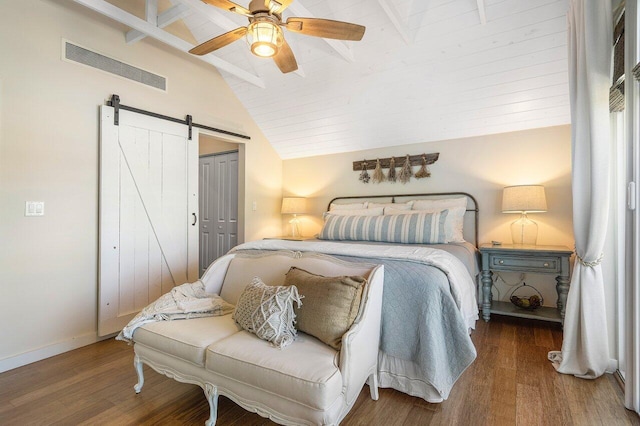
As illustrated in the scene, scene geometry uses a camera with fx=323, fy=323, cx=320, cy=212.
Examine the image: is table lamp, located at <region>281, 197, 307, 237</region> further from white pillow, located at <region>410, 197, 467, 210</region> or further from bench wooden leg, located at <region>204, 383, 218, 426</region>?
bench wooden leg, located at <region>204, 383, 218, 426</region>

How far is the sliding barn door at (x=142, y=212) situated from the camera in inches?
111

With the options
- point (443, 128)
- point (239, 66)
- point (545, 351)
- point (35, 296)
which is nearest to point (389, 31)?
point (443, 128)

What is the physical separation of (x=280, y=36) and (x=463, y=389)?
2374mm

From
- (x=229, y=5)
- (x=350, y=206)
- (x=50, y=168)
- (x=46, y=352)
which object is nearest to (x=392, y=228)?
(x=350, y=206)

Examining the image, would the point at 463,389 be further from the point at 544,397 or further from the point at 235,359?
the point at 235,359

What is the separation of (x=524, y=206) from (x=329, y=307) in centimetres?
239

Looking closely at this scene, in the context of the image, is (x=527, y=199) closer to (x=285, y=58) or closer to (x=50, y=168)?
(x=285, y=58)


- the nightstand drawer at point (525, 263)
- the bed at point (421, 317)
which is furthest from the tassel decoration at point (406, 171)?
the bed at point (421, 317)

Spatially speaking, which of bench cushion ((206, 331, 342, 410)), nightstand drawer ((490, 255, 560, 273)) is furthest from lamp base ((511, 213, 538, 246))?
bench cushion ((206, 331, 342, 410))

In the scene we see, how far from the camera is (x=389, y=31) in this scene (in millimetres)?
2854

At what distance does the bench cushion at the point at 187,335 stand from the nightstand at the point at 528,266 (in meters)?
2.43

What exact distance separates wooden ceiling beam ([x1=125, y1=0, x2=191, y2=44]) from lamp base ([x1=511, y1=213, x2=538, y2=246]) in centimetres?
373

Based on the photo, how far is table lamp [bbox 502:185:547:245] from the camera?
3.01 m

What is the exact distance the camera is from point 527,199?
3.02 metres
